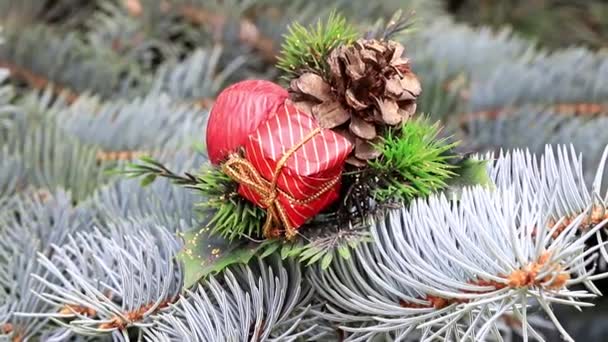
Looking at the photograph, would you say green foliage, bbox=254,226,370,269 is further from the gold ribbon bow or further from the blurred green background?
the blurred green background

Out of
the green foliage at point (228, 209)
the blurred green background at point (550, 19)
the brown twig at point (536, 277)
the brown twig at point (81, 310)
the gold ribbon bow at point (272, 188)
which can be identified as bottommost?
the brown twig at point (81, 310)

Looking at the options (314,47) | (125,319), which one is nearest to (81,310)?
(125,319)

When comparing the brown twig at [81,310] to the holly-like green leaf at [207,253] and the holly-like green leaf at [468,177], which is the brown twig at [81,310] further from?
the holly-like green leaf at [468,177]

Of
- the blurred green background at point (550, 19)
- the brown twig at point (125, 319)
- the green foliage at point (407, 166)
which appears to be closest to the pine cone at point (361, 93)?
the green foliage at point (407, 166)

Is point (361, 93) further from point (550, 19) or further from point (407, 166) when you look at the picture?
point (550, 19)

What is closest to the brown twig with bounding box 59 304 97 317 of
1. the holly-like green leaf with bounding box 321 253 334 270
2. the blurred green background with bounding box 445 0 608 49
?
the holly-like green leaf with bounding box 321 253 334 270

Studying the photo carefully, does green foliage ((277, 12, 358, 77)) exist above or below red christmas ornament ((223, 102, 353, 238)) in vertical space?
above

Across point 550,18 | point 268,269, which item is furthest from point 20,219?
point 550,18
